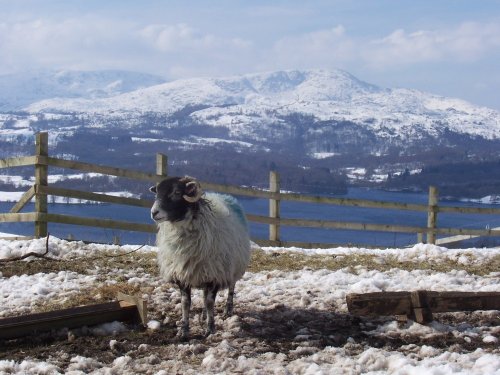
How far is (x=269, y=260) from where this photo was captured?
1144cm

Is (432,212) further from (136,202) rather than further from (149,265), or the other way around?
(149,265)

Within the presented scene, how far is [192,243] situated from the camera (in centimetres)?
732

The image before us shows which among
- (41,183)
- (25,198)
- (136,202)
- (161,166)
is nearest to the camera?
(41,183)

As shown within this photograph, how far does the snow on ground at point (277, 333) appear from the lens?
575cm

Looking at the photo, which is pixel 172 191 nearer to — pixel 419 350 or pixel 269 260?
pixel 419 350

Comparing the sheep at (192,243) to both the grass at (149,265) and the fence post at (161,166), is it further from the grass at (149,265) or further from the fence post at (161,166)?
the fence post at (161,166)

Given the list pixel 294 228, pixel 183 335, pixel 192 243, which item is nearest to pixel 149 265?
pixel 192 243

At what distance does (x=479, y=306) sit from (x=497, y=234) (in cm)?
1048

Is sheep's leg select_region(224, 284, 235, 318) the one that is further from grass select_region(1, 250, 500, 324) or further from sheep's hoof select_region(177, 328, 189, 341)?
grass select_region(1, 250, 500, 324)

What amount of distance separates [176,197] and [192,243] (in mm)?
552

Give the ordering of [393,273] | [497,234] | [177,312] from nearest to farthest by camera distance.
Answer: [177,312], [393,273], [497,234]

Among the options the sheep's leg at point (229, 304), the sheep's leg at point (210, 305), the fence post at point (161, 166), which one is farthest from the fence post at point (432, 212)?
the sheep's leg at point (210, 305)

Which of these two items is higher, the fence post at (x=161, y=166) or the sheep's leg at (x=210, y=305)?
the fence post at (x=161, y=166)

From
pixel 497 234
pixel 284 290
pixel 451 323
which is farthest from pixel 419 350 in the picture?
pixel 497 234
